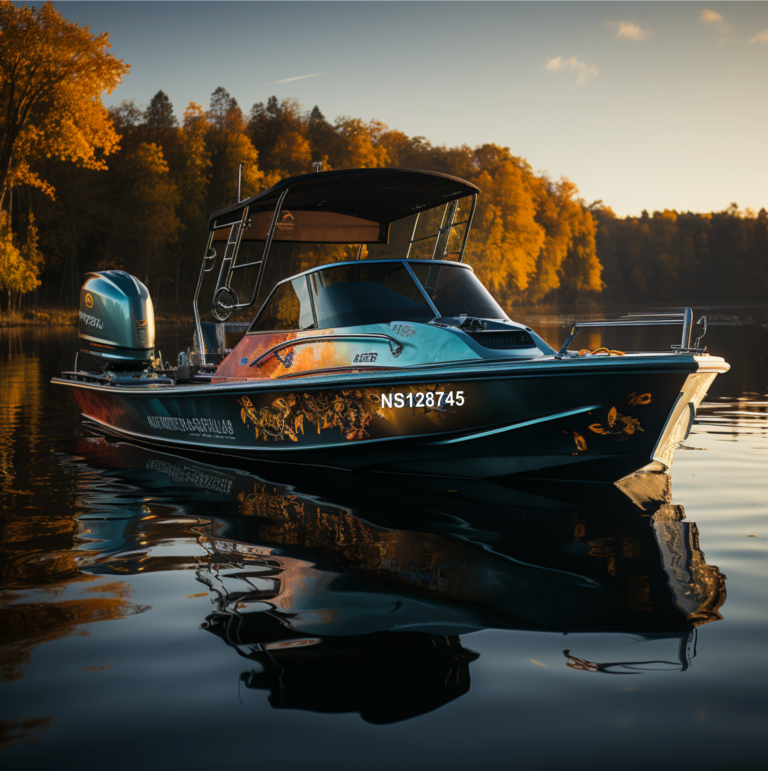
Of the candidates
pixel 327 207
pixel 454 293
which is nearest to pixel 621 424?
pixel 454 293

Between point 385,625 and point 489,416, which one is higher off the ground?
point 489,416

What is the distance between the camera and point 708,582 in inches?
145

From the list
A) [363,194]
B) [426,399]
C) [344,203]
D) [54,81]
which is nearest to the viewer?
[426,399]

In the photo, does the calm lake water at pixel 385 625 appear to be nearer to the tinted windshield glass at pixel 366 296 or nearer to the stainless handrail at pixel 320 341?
the stainless handrail at pixel 320 341

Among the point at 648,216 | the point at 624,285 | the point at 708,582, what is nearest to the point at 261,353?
the point at 708,582

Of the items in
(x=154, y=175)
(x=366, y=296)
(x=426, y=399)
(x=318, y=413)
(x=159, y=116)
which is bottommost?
(x=318, y=413)

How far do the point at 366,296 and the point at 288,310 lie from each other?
907 millimetres

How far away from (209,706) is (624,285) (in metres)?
126

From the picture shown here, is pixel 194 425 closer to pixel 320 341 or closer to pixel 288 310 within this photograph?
pixel 288 310

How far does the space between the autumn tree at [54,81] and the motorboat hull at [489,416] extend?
971 inches

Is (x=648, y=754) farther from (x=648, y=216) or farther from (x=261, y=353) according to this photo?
(x=648, y=216)

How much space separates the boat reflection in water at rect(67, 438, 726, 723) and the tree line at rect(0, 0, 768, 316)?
44.9 feet

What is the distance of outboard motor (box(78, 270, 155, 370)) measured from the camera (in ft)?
27.4

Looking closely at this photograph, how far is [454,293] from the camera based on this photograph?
6.52m
